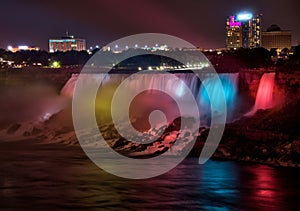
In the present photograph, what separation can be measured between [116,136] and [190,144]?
393cm

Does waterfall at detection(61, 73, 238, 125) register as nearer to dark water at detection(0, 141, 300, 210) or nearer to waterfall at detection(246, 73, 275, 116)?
Result: waterfall at detection(246, 73, 275, 116)

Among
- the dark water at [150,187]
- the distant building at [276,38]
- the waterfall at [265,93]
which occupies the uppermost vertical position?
the distant building at [276,38]

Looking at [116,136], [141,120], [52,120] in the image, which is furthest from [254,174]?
[52,120]

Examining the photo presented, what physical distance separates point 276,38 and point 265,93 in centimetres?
5496

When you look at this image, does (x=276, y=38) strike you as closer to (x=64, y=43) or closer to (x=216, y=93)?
(x=64, y=43)

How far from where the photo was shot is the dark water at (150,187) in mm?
14711

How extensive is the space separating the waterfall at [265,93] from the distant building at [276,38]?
4973 centimetres

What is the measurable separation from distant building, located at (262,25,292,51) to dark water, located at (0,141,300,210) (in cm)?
5850

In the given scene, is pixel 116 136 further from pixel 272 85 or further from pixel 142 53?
pixel 142 53

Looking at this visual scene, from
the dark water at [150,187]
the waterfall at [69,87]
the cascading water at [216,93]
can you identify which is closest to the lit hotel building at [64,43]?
the waterfall at [69,87]

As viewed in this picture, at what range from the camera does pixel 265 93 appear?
86.2 feet

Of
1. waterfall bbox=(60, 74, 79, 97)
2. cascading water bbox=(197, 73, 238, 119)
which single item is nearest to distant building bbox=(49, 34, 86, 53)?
waterfall bbox=(60, 74, 79, 97)

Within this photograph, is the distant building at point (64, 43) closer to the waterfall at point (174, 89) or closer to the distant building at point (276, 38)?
the distant building at point (276, 38)

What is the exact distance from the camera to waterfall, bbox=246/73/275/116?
25.7 metres
